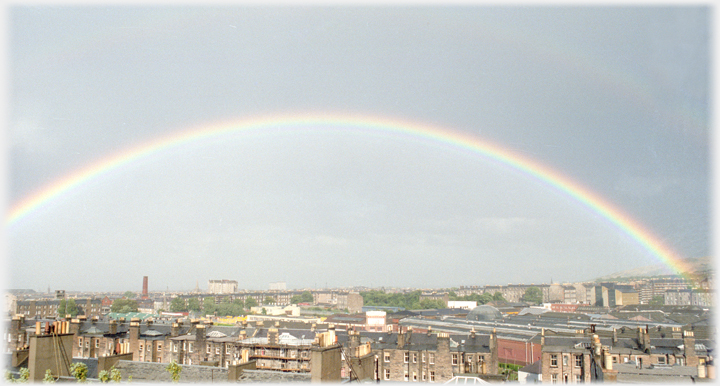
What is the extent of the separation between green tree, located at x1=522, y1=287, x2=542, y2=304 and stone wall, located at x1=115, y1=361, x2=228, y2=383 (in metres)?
164

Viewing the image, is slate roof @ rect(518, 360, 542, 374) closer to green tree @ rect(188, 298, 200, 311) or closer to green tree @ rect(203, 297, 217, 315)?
green tree @ rect(203, 297, 217, 315)

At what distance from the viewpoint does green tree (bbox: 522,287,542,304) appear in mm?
171062

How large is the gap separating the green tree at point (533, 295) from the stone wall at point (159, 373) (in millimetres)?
164446

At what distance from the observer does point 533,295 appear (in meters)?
174

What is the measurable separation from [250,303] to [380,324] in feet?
236

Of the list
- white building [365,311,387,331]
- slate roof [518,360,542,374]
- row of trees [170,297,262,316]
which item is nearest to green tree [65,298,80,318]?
row of trees [170,297,262,316]

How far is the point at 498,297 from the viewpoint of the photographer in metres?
168

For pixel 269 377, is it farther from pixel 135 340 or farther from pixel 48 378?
pixel 135 340

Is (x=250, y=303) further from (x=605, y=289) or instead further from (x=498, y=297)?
(x=605, y=289)

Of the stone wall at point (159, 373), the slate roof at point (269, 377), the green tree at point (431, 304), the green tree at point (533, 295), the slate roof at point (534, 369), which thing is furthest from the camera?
the green tree at point (533, 295)

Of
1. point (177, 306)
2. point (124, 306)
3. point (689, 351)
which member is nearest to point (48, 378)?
point (689, 351)

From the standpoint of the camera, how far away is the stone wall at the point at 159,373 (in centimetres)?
1869

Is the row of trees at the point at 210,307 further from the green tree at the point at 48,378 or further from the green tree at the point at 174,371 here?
the green tree at the point at 48,378

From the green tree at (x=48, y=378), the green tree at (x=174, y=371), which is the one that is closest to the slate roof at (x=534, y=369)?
the green tree at (x=174, y=371)
